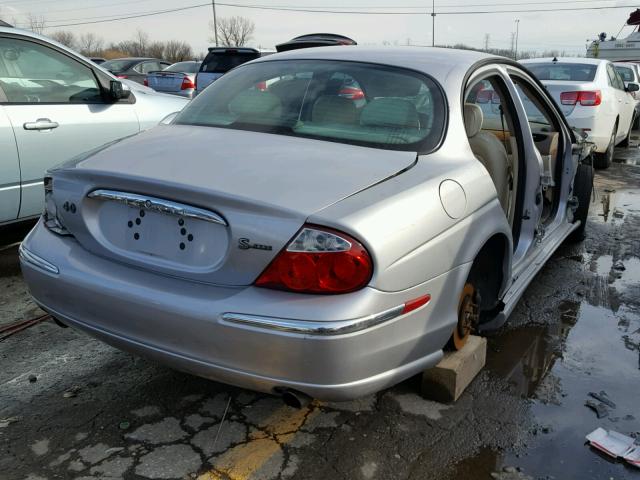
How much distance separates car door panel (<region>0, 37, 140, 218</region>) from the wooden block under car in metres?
3.15

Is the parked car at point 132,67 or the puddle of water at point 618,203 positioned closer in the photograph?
the puddle of water at point 618,203

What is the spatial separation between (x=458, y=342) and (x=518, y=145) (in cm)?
147

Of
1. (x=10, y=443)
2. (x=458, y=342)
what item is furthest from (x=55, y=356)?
(x=458, y=342)

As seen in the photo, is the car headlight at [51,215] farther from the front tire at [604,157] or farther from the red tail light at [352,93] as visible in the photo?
the front tire at [604,157]

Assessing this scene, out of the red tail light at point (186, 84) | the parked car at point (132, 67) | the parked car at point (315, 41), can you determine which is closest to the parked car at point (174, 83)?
the red tail light at point (186, 84)

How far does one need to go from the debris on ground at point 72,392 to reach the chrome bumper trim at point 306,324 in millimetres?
1196

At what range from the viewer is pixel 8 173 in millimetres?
4223

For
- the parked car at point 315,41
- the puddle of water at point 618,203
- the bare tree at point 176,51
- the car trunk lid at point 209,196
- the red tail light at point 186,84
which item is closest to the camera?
the car trunk lid at point 209,196

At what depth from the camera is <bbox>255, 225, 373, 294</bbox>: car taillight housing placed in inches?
79.8

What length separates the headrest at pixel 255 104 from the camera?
3.03m

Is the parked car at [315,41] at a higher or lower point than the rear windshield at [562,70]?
higher

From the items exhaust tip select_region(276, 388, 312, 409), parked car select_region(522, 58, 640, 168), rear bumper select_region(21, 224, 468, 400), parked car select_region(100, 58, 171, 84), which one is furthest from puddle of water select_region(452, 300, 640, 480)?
parked car select_region(100, 58, 171, 84)

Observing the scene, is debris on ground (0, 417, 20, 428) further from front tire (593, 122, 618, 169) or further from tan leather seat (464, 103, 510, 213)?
front tire (593, 122, 618, 169)

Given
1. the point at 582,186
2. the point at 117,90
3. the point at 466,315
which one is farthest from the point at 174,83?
the point at 466,315
